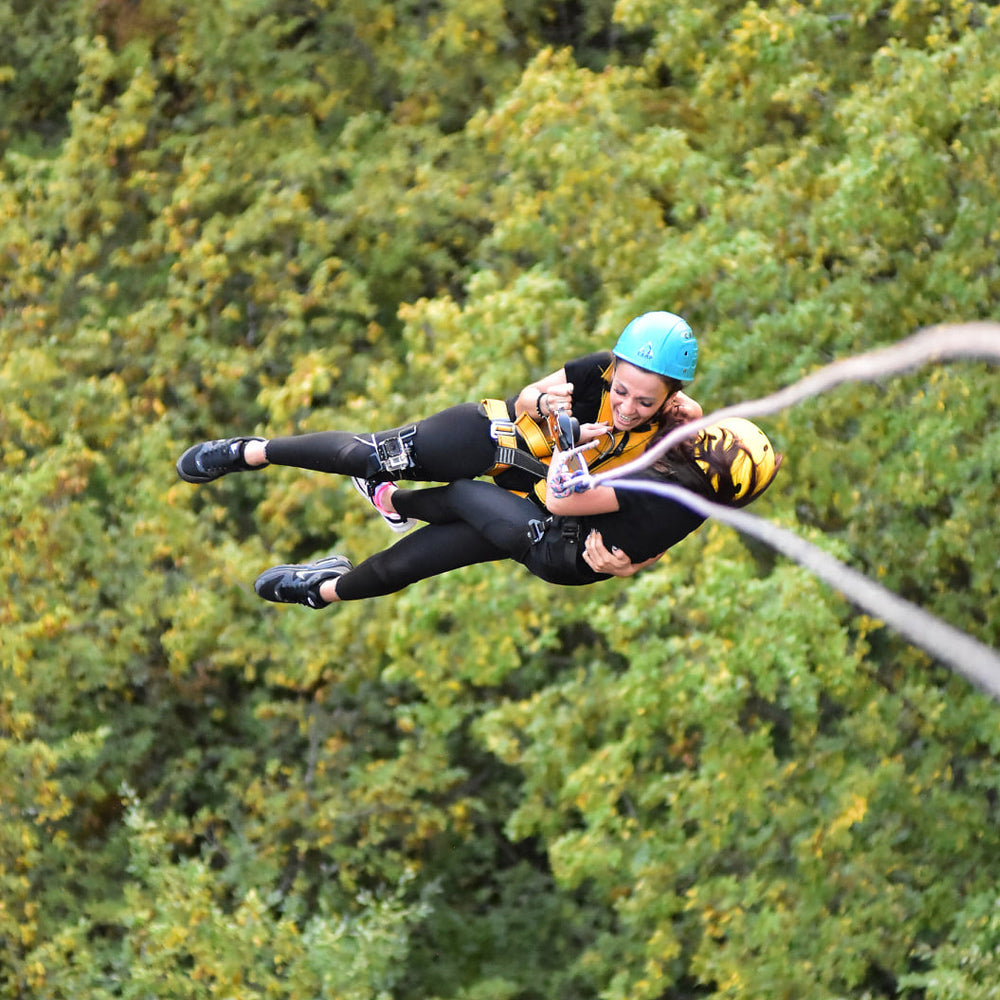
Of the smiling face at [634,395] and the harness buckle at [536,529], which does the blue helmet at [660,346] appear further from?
the harness buckle at [536,529]

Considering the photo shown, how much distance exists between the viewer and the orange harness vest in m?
3.52

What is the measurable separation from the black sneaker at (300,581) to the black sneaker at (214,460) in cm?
34

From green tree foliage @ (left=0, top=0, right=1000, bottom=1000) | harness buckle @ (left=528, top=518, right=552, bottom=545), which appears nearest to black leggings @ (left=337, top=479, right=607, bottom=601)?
harness buckle @ (left=528, top=518, right=552, bottom=545)

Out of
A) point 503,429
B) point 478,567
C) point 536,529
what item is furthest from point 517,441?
point 478,567

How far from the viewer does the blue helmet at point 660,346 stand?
10.8 ft

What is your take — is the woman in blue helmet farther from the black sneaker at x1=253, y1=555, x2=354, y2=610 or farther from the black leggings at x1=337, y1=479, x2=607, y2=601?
the black sneaker at x1=253, y1=555, x2=354, y2=610

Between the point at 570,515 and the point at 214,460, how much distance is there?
1.34 m

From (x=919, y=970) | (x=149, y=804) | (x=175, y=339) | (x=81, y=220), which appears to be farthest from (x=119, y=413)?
(x=919, y=970)

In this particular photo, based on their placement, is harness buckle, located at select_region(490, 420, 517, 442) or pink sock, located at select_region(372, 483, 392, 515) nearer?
harness buckle, located at select_region(490, 420, 517, 442)

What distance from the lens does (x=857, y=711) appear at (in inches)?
340

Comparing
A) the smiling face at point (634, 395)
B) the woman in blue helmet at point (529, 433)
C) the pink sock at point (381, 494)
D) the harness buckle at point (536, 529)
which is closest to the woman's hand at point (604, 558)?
the woman in blue helmet at point (529, 433)

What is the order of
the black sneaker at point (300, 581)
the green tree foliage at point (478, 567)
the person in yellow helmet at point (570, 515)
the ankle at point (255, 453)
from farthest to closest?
the green tree foliage at point (478, 567)
the black sneaker at point (300, 581)
the ankle at point (255, 453)
the person in yellow helmet at point (570, 515)

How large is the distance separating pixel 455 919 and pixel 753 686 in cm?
371

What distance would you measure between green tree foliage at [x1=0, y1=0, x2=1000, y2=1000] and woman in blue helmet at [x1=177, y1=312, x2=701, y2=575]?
151 inches
